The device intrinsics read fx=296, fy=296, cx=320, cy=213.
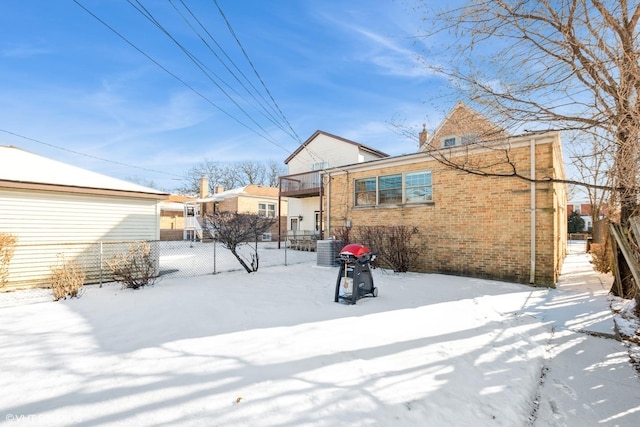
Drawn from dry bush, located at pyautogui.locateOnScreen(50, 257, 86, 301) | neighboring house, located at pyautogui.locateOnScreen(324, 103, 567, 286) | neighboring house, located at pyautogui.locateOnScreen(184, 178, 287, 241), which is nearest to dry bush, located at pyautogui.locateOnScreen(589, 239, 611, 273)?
neighboring house, located at pyautogui.locateOnScreen(324, 103, 567, 286)

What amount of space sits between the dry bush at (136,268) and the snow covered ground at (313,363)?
3.84ft

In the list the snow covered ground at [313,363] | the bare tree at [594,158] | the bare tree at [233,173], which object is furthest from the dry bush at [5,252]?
the bare tree at [233,173]

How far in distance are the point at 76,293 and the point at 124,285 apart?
44.2 inches

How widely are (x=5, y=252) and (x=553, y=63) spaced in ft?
41.1

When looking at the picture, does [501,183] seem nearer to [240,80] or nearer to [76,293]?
[240,80]

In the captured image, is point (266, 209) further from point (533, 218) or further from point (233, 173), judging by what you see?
point (533, 218)

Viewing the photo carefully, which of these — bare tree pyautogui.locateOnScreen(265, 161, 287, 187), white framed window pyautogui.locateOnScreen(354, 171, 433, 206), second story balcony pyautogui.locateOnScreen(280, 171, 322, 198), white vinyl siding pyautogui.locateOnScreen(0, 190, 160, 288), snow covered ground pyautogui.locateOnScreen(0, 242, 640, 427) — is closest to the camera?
snow covered ground pyautogui.locateOnScreen(0, 242, 640, 427)

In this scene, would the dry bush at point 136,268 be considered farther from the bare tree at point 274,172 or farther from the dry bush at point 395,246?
the bare tree at point 274,172

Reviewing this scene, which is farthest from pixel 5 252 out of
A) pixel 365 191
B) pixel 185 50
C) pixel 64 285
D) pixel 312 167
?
pixel 312 167

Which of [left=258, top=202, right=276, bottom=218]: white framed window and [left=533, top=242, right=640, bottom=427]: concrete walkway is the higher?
[left=258, top=202, right=276, bottom=218]: white framed window

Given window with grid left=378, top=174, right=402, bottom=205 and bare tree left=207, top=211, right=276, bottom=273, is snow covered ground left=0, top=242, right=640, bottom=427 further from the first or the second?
window with grid left=378, top=174, right=402, bottom=205

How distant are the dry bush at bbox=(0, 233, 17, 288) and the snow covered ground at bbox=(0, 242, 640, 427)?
1.91m

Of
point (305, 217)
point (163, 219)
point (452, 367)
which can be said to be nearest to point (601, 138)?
point (452, 367)

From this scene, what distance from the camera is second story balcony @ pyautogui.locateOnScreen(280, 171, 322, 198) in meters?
19.7
